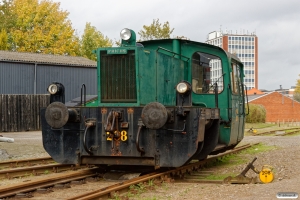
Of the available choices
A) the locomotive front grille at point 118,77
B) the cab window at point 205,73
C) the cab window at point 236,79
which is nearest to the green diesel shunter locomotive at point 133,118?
the locomotive front grille at point 118,77

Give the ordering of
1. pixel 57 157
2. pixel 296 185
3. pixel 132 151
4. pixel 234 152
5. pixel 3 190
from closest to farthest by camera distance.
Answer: pixel 3 190 → pixel 296 185 → pixel 132 151 → pixel 57 157 → pixel 234 152

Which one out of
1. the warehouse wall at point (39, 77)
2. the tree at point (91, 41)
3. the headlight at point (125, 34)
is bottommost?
the headlight at point (125, 34)

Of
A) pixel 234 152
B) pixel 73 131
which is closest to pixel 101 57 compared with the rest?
pixel 73 131

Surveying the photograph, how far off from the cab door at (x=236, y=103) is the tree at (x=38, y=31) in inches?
1238

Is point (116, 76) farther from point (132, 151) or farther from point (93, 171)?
point (93, 171)

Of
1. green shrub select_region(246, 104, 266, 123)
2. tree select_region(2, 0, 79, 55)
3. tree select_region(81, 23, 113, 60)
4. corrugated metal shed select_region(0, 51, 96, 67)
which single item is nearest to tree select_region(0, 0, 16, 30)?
tree select_region(2, 0, 79, 55)

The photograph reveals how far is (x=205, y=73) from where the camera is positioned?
10.6m

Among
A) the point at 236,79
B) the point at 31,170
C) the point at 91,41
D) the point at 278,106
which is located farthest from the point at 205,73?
the point at 278,106

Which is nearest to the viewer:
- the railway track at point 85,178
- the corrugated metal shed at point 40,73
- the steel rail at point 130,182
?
the steel rail at point 130,182

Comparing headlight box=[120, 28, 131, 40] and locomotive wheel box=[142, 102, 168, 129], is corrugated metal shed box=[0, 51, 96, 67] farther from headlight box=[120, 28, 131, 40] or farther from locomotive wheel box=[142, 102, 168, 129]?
locomotive wheel box=[142, 102, 168, 129]

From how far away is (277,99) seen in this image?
6519 cm

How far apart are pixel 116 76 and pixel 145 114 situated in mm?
1268

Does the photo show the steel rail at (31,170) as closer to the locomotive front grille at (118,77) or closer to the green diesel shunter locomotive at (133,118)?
the green diesel shunter locomotive at (133,118)

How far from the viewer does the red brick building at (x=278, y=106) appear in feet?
208
